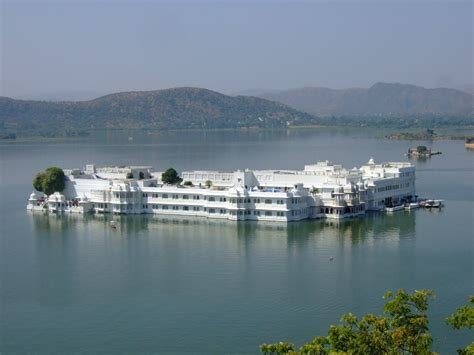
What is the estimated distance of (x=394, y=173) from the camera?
2803 centimetres

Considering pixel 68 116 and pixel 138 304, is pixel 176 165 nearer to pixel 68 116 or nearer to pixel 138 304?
pixel 138 304

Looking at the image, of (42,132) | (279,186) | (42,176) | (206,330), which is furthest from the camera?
(42,132)

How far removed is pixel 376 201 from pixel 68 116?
107366mm

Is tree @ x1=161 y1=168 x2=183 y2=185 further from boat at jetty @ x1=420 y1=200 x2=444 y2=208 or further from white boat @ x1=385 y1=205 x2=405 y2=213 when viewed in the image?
boat at jetty @ x1=420 y1=200 x2=444 y2=208

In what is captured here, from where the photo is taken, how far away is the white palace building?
24078 millimetres

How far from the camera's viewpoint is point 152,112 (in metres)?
132

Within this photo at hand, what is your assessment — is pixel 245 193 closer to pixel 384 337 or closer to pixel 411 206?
pixel 411 206

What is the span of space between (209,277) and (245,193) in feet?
24.2

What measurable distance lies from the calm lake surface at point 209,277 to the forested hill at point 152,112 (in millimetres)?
93104

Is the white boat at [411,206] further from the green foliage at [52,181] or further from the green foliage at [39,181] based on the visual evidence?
the green foliage at [39,181]

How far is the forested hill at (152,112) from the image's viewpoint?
123250 millimetres

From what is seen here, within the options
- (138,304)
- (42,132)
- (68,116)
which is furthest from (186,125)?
(138,304)

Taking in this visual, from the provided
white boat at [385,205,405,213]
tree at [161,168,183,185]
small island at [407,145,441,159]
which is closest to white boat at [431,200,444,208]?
white boat at [385,205,405,213]

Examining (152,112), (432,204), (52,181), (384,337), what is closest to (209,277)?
(384,337)
